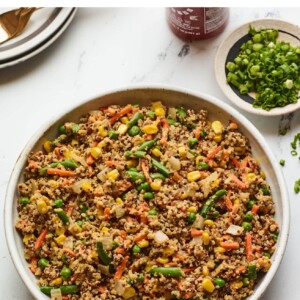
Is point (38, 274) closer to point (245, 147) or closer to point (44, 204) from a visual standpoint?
point (44, 204)

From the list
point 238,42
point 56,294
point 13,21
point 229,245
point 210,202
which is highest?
point 13,21

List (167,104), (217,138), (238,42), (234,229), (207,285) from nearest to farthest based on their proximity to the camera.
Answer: (207,285) < (234,229) < (217,138) < (167,104) < (238,42)

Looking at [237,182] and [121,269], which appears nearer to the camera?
[121,269]

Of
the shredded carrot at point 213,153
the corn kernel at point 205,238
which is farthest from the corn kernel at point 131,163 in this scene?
the corn kernel at point 205,238

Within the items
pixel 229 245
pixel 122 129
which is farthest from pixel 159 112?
pixel 229 245

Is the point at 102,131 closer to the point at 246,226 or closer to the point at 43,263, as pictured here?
the point at 43,263

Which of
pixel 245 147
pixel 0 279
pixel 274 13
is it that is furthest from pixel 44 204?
pixel 274 13

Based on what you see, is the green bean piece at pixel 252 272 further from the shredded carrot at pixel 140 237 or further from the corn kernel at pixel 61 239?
the corn kernel at pixel 61 239
